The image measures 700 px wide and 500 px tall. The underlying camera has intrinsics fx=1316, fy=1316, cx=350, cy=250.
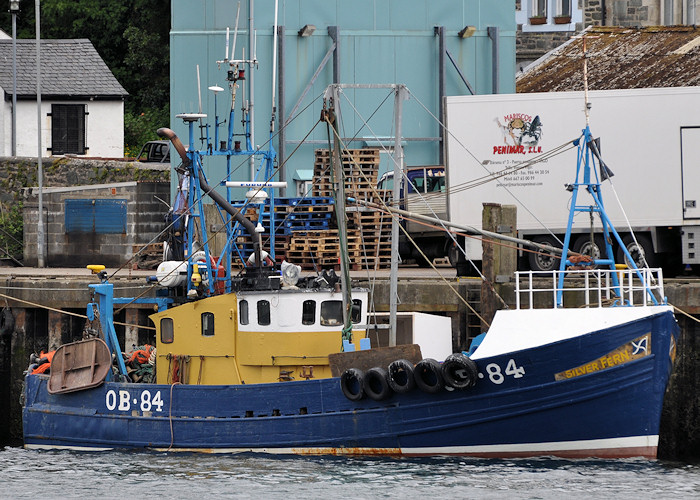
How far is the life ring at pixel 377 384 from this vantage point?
17781 mm

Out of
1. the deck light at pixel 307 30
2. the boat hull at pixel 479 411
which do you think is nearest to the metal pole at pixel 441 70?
the deck light at pixel 307 30

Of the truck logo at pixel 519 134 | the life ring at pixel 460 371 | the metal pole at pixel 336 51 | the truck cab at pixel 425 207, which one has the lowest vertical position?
the life ring at pixel 460 371

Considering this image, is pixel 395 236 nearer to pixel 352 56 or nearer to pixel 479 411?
pixel 479 411

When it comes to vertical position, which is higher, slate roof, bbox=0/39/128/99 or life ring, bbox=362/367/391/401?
slate roof, bbox=0/39/128/99

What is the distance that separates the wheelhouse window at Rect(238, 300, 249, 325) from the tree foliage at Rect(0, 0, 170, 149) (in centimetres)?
2649

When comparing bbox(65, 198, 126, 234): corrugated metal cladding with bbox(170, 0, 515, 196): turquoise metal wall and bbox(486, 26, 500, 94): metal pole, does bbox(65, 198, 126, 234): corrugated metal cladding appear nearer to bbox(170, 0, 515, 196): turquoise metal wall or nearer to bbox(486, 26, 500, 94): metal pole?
bbox(170, 0, 515, 196): turquoise metal wall

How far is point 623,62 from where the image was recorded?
107ft

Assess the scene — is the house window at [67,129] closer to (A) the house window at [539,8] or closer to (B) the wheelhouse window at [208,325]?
(A) the house window at [539,8]

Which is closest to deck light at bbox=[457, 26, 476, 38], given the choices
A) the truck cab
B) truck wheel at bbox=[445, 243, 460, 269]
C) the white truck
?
the truck cab

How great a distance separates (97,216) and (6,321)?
5.79 meters

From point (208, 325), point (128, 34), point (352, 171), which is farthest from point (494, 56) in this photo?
point (128, 34)

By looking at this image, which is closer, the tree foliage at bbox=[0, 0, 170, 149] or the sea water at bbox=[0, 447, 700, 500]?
the sea water at bbox=[0, 447, 700, 500]

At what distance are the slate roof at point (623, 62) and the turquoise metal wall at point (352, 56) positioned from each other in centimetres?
215

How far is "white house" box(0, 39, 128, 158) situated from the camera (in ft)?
125
